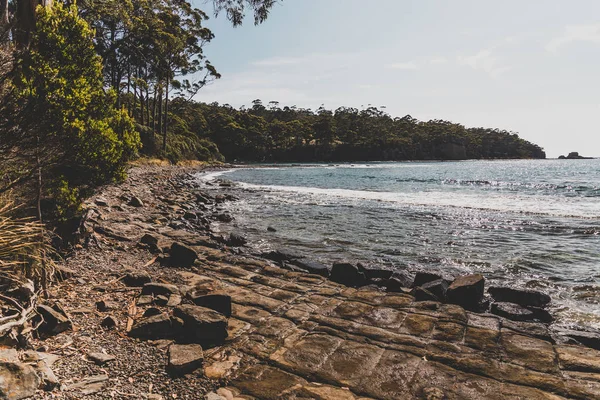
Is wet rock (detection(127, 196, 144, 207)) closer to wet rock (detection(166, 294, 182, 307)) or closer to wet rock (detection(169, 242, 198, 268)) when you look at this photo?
wet rock (detection(169, 242, 198, 268))

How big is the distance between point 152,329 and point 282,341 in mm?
1689

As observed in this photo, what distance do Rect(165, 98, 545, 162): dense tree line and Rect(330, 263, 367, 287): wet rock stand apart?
204ft

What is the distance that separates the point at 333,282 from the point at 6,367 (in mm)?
5560

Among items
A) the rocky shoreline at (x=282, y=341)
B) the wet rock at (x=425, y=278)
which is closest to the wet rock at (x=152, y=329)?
the rocky shoreline at (x=282, y=341)

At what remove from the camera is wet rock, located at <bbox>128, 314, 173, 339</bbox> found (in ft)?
14.3

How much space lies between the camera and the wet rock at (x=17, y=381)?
9.11 ft

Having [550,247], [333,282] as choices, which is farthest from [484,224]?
[333,282]

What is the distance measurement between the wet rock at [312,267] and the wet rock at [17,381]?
6.06 m

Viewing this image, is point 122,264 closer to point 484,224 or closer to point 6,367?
point 6,367

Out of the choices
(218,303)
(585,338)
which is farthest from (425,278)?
(218,303)

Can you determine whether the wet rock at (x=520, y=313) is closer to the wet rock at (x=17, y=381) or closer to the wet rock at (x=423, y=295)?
the wet rock at (x=423, y=295)

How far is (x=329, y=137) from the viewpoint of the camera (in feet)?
342

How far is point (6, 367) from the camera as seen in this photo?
9.52ft

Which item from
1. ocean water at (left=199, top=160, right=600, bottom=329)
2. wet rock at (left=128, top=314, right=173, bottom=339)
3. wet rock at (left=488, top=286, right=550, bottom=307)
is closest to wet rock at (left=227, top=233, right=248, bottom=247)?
ocean water at (left=199, top=160, right=600, bottom=329)
